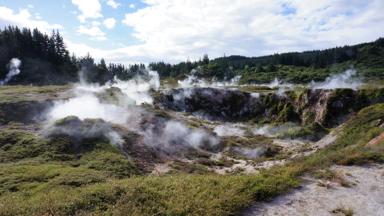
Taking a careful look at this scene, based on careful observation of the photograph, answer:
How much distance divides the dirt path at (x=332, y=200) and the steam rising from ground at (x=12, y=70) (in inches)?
3727

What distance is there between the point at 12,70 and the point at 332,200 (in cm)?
10109

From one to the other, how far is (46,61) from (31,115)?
70.8m

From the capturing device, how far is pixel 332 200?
13344 millimetres

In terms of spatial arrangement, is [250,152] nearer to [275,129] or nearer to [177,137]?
[177,137]

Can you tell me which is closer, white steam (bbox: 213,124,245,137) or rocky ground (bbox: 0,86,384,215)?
rocky ground (bbox: 0,86,384,215)

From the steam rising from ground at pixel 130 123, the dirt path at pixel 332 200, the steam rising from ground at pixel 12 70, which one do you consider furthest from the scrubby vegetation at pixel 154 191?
the steam rising from ground at pixel 12 70

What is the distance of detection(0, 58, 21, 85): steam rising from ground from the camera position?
91262mm

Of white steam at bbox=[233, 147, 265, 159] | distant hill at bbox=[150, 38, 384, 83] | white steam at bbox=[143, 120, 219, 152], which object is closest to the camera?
white steam at bbox=[143, 120, 219, 152]

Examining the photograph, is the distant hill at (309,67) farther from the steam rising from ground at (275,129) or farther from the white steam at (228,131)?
the white steam at (228,131)

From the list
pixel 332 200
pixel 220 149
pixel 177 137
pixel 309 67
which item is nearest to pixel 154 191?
pixel 332 200

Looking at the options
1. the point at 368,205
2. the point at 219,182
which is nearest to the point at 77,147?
the point at 219,182

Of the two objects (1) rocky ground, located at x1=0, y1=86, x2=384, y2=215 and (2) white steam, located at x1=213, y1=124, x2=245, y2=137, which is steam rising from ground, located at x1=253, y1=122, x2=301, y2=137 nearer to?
(1) rocky ground, located at x1=0, y1=86, x2=384, y2=215

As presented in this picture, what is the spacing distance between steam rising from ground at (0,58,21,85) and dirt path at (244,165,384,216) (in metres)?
94.7

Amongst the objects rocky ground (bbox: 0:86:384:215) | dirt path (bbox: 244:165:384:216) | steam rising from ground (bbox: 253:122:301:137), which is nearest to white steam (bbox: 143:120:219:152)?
rocky ground (bbox: 0:86:384:215)
